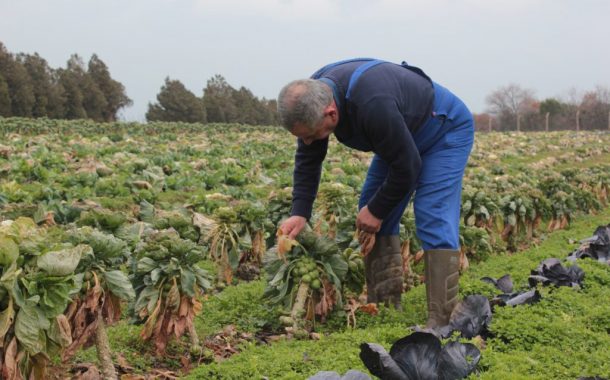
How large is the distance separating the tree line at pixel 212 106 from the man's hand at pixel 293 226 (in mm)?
42213

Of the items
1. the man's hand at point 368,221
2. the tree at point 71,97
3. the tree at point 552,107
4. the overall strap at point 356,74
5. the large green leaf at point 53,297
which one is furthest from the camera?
the tree at point 552,107

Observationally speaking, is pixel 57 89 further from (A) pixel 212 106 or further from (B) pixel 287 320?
(B) pixel 287 320

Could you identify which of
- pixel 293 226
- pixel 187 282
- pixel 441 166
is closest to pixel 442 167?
pixel 441 166

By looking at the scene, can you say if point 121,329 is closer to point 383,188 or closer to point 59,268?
point 59,268

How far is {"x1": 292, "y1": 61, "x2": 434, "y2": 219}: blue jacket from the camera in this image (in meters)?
3.29

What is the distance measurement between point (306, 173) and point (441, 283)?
1160mm

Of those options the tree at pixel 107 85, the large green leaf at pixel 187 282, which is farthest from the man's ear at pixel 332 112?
the tree at pixel 107 85

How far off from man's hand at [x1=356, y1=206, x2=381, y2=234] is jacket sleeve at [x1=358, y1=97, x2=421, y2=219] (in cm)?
16

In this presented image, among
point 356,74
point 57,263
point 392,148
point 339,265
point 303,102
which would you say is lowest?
point 339,265

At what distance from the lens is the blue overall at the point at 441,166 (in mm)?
3844

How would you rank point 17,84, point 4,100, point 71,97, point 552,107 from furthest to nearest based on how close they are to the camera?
1. point 552,107
2. point 71,97
3. point 17,84
4. point 4,100

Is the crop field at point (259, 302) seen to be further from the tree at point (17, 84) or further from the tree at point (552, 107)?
the tree at point (552, 107)

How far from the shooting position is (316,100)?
3.21 m

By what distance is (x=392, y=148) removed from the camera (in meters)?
3.38
